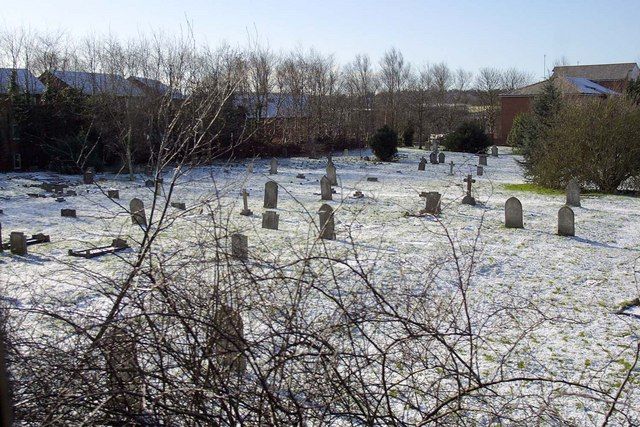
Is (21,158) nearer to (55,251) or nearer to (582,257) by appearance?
(55,251)

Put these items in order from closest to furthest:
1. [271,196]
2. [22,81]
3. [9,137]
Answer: [271,196]
[9,137]
[22,81]

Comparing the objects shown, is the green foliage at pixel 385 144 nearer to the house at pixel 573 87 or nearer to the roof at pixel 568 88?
the house at pixel 573 87

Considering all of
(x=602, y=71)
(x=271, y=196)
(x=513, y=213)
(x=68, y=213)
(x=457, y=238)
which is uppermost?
(x=602, y=71)

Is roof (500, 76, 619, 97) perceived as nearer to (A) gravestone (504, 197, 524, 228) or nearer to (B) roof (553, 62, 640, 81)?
(B) roof (553, 62, 640, 81)

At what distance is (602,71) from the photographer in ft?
215

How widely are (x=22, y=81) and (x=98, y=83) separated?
505 centimetres

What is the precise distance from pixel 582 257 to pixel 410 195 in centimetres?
1025

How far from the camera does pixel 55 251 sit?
1317 centimetres

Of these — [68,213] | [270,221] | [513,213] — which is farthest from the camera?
[68,213]

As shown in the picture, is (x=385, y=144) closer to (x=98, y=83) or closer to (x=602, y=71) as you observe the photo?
(x=98, y=83)

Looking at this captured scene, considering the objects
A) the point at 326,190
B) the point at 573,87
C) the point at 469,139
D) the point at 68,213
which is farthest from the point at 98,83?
the point at 573,87

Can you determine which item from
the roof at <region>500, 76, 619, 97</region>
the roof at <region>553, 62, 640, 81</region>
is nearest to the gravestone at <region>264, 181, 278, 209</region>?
the roof at <region>500, 76, 619, 97</region>

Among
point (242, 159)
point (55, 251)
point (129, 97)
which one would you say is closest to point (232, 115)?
point (242, 159)

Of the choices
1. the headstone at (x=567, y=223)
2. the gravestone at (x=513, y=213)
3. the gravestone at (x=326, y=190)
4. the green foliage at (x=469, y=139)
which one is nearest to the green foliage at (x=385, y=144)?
the green foliage at (x=469, y=139)
